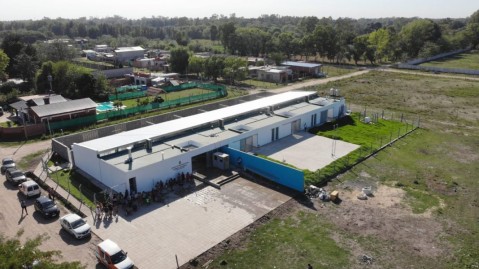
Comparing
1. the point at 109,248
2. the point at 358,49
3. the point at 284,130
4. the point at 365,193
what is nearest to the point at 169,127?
the point at 284,130

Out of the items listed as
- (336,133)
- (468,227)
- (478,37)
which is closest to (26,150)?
(336,133)

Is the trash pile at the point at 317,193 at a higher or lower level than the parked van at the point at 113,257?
lower

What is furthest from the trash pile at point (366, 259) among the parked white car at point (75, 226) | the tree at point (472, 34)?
the tree at point (472, 34)

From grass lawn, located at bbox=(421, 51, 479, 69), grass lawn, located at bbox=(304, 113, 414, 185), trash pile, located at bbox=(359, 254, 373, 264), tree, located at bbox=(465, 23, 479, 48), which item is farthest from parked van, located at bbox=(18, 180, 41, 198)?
tree, located at bbox=(465, 23, 479, 48)

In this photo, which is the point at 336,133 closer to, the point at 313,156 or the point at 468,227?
the point at 313,156

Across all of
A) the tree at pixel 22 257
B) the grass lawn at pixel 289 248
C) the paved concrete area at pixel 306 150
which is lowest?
the grass lawn at pixel 289 248

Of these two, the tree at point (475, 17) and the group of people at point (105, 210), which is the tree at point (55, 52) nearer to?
the group of people at point (105, 210)

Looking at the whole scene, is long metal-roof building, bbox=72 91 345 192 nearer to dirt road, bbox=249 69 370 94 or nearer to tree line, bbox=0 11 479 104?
dirt road, bbox=249 69 370 94
